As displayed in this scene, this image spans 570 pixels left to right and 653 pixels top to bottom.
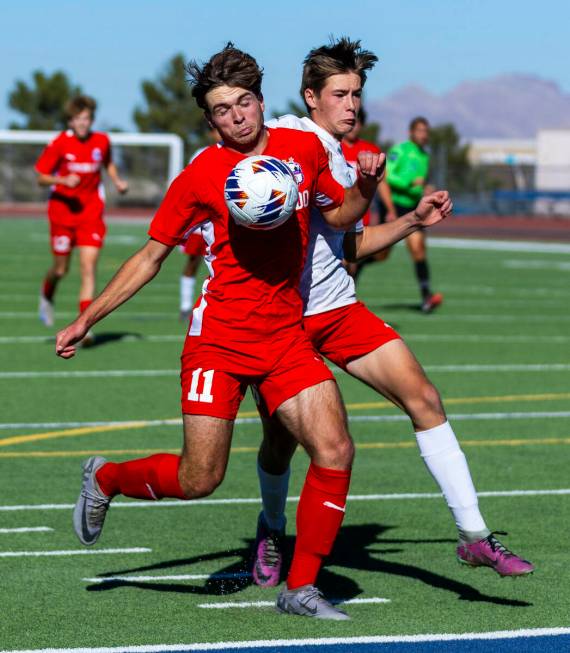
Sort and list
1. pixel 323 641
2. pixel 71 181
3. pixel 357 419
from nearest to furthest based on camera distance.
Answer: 1. pixel 323 641
2. pixel 357 419
3. pixel 71 181

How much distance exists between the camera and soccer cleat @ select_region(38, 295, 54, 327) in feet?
51.2

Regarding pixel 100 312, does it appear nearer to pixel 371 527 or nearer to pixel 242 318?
pixel 242 318

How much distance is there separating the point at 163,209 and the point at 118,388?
616 centimetres

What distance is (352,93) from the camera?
6.25 metres

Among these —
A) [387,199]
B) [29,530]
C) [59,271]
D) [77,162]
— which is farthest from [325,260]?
[387,199]

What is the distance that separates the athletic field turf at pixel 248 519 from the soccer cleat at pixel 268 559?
75 millimetres

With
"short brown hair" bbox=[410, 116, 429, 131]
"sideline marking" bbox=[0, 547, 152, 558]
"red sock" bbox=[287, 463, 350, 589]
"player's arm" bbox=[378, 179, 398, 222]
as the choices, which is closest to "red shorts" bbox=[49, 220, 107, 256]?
"player's arm" bbox=[378, 179, 398, 222]

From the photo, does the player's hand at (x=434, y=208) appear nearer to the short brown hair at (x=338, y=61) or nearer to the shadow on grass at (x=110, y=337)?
the short brown hair at (x=338, y=61)

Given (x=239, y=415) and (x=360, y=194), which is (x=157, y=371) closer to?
(x=239, y=415)

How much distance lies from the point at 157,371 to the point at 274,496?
6.44m

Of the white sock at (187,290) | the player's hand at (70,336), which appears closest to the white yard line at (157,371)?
the white sock at (187,290)

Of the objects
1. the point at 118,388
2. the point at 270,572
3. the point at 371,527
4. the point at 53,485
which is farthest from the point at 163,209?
the point at 118,388

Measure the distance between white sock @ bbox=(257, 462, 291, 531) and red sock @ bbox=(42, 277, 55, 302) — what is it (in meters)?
9.01

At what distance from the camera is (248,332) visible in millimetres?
5605
